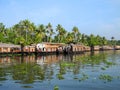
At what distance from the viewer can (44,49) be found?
110 metres

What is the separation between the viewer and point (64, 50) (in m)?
111

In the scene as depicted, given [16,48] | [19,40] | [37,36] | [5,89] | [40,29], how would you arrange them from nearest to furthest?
[5,89] < [16,48] < [19,40] < [37,36] < [40,29]

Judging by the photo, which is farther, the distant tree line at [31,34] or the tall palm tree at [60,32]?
the tall palm tree at [60,32]

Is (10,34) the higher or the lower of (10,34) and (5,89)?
the higher

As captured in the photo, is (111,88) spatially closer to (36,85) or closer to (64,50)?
(36,85)

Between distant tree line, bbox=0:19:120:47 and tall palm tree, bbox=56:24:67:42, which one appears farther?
tall palm tree, bbox=56:24:67:42

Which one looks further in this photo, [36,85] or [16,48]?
[16,48]

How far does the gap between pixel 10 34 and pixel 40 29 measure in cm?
2185

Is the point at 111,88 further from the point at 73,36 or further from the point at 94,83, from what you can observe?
the point at 73,36

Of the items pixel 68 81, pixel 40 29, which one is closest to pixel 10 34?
pixel 40 29

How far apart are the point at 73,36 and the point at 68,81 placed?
14225 cm

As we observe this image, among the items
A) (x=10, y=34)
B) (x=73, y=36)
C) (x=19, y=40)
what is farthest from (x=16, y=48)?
(x=73, y=36)

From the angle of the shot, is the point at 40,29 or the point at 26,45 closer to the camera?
the point at 26,45

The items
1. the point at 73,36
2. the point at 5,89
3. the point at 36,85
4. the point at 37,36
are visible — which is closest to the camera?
the point at 5,89
